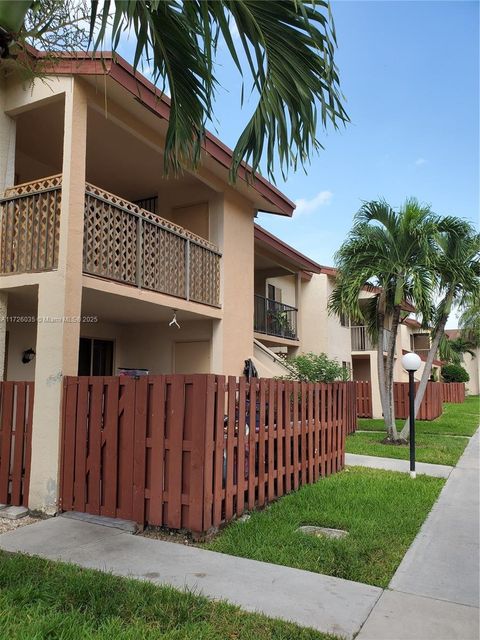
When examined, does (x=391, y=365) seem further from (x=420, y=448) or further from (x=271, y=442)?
(x=271, y=442)

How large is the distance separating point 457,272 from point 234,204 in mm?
5869

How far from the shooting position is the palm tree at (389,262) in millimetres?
12797

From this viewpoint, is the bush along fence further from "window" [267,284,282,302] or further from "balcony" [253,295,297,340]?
"window" [267,284,282,302]

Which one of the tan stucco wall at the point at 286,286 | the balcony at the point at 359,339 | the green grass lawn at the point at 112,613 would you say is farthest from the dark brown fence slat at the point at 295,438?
the balcony at the point at 359,339

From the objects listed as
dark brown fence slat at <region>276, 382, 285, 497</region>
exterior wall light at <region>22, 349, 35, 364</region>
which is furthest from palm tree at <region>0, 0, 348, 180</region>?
exterior wall light at <region>22, 349, 35, 364</region>

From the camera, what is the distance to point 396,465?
1009cm

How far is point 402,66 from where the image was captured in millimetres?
8203

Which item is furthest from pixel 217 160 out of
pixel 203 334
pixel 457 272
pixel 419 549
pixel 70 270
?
pixel 419 549

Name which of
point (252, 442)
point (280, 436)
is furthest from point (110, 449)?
point (280, 436)

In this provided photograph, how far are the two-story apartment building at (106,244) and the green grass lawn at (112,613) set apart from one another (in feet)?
8.35

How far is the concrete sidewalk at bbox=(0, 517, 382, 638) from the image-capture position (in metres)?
3.75

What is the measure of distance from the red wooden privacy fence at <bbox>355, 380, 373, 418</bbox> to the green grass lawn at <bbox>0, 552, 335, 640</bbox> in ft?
61.7

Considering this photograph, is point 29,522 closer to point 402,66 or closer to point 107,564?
A: point 107,564

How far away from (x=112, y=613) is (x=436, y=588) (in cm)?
264
